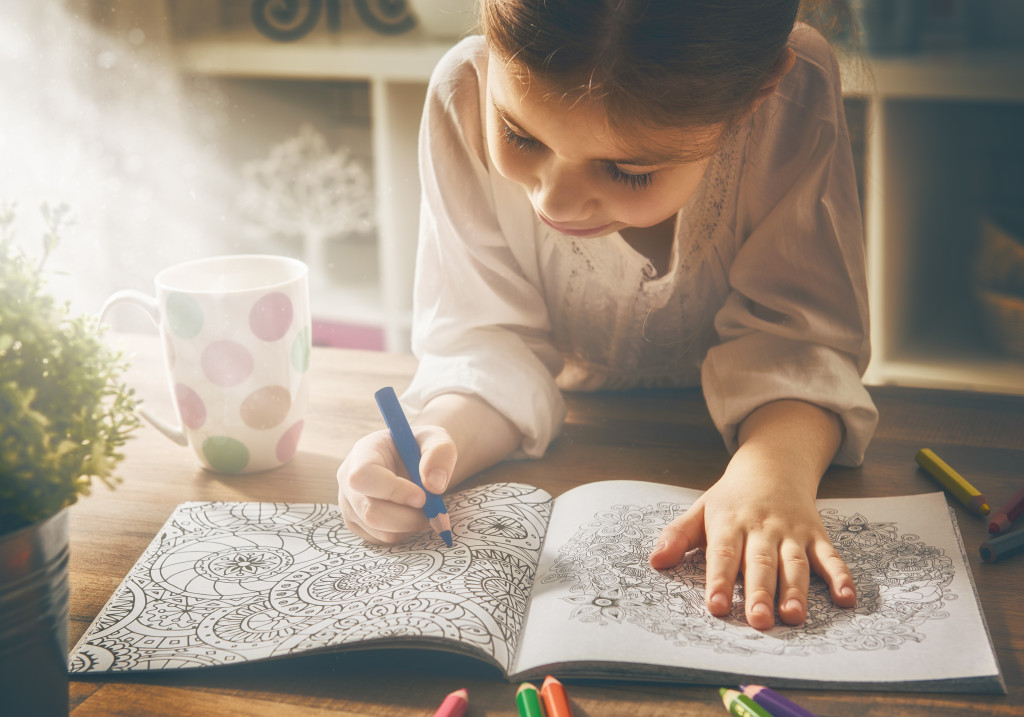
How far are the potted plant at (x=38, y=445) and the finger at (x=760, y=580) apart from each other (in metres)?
0.27

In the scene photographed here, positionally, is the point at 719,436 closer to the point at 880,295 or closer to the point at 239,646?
the point at 239,646

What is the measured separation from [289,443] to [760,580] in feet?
1.02

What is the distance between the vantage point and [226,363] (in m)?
0.56

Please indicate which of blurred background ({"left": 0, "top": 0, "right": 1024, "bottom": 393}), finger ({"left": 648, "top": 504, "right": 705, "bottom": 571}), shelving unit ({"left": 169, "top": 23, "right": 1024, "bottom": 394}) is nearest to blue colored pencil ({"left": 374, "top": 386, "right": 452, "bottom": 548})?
finger ({"left": 648, "top": 504, "right": 705, "bottom": 571})

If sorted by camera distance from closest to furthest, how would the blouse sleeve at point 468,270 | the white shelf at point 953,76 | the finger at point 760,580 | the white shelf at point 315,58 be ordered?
1. the finger at point 760,580
2. the blouse sleeve at point 468,270
3. the white shelf at point 953,76
4. the white shelf at point 315,58

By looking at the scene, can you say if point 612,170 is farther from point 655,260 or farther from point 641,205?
point 655,260

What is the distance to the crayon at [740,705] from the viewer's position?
355mm

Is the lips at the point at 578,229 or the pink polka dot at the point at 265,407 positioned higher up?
the lips at the point at 578,229

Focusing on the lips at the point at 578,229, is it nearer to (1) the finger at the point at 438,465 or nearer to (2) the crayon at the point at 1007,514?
(1) the finger at the point at 438,465

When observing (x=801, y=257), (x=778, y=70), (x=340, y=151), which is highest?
(x=778, y=70)

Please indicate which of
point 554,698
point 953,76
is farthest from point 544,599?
point 953,76

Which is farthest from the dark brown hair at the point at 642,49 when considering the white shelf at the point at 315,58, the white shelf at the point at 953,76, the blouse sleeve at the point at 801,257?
the white shelf at the point at 315,58

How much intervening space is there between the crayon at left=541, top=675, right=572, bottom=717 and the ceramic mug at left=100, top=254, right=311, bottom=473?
0.28m

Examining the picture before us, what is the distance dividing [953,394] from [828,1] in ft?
0.98
